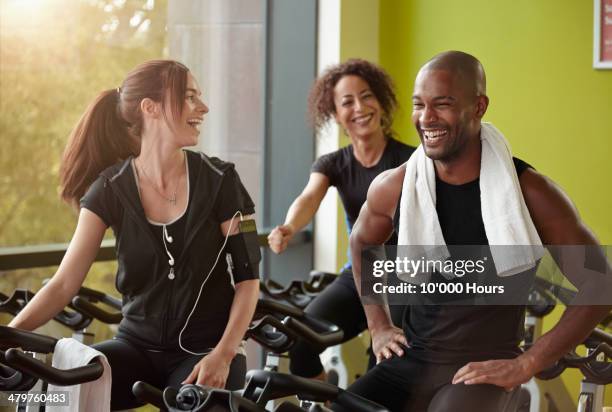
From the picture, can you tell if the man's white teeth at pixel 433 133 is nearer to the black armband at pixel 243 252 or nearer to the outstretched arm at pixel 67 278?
the black armband at pixel 243 252

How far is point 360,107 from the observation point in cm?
294

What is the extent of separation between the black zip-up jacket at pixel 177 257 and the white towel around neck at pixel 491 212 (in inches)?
16.0

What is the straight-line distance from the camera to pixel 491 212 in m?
1.87

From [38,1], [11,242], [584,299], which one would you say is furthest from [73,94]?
[584,299]

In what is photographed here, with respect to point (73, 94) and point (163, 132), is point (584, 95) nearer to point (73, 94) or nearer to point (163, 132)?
point (163, 132)

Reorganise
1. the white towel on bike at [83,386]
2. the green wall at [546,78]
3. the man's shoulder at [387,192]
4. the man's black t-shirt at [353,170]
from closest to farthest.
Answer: the white towel on bike at [83,386] < the man's shoulder at [387,192] < the green wall at [546,78] < the man's black t-shirt at [353,170]

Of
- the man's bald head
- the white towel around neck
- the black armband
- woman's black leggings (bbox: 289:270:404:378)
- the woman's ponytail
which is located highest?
the man's bald head

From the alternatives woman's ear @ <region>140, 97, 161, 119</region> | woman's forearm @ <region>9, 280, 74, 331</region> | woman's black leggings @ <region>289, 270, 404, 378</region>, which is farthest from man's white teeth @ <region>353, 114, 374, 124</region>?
woman's forearm @ <region>9, 280, 74, 331</region>

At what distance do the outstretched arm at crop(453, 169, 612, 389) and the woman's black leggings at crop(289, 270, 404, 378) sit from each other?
1.00 m

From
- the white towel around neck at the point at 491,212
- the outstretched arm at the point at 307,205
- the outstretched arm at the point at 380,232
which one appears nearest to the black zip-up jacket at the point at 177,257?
the outstretched arm at the point at 380,232

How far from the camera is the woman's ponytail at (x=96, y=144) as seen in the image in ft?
7.01

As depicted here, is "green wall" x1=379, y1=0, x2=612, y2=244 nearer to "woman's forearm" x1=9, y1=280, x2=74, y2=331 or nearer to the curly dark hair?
the curly dark hair

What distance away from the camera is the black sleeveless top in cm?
192

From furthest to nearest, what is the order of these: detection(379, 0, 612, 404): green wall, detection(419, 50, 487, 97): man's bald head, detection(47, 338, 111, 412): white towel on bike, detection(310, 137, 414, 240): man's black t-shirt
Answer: detection(310, 137, 414, 240): man's black t-shirt
detection(379, 0, 612, 404): green wall
detection(47, 338, 111, 412): white towel on bike
detection(419, 50, 487, 97): man's bald head
